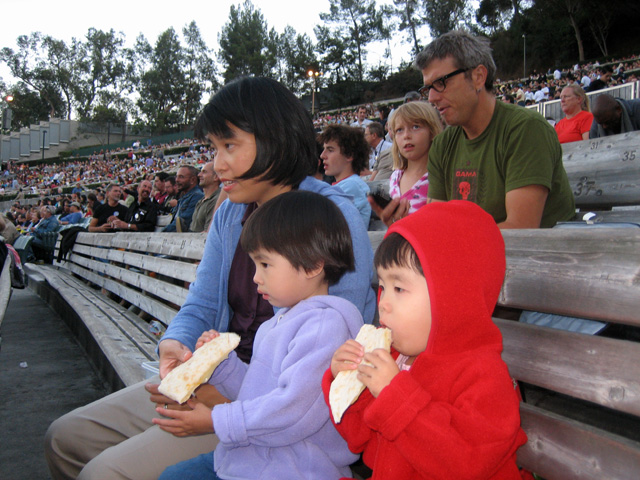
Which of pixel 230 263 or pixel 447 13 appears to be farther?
pixel 447 13

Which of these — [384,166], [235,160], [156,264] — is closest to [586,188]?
[235,160]

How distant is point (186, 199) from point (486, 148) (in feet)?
18.8

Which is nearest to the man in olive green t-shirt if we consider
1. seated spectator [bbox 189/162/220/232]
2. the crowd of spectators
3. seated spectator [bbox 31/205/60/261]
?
seated spectator [bbox 189/162/220/232]

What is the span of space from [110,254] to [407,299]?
7.12m

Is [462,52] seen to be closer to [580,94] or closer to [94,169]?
[580,94]

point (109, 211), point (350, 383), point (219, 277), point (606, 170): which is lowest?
point (350, 383)

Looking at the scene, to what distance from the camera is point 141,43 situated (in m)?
91.2

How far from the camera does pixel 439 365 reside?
4.80 ft

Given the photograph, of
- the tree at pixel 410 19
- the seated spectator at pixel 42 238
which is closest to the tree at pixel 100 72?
the tree at pixel 410 19

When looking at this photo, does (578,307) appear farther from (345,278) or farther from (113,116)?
(113,116)

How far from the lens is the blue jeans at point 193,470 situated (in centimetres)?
171

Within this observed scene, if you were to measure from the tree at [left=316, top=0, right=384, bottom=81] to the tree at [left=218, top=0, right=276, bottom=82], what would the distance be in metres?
11.3

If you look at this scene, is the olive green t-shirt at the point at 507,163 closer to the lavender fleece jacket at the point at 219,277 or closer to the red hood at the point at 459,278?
the lavender fleece jacket at the point at 219,277

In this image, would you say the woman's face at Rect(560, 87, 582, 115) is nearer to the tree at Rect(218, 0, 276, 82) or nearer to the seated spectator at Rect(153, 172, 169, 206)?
the seated spectator at Rect(153, 172, 169, 206)
